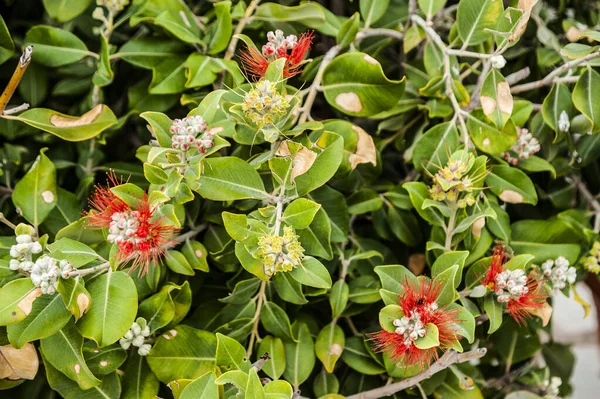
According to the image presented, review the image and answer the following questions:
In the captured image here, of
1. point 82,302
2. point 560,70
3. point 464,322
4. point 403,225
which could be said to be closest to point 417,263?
point 403,225

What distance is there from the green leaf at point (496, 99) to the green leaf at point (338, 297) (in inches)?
9.0

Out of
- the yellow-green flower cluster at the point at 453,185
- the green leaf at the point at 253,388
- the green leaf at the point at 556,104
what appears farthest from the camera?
the green leaf at the point at 556,104

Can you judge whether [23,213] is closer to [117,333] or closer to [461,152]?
[117,333]

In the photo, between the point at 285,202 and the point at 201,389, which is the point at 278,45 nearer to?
the point at 285,202

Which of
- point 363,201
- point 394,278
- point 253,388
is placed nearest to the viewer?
point 253,388

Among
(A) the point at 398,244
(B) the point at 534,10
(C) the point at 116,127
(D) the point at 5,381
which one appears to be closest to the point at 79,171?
(C) the point at 116,127

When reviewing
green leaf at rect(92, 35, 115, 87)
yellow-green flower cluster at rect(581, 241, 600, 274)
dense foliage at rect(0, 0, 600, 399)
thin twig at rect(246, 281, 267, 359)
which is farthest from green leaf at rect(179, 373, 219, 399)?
yellow-green flower cluster at rect(581, 241, 600, 274)

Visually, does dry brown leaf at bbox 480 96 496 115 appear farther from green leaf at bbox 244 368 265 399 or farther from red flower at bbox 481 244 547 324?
green leaf at bbox 244 368 265 399

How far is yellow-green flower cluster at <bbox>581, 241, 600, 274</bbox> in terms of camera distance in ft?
2.31

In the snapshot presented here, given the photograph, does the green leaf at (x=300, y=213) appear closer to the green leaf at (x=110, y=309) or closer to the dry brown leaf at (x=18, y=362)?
the green leaf at (x=110, y=309)

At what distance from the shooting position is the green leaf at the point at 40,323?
21.8 inches

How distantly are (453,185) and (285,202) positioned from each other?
162 mm

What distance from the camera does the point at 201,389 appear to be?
0.54 m

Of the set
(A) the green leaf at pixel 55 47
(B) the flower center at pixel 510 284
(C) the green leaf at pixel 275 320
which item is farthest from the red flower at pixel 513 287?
(A) the green leaf at pixel 55 47
